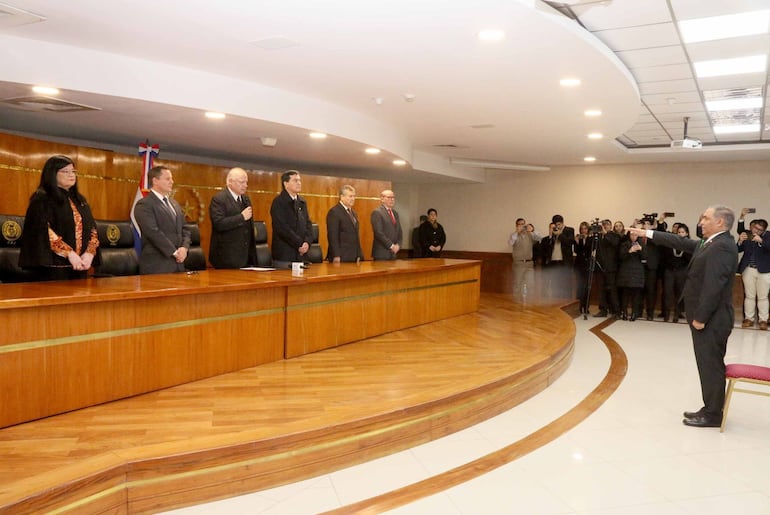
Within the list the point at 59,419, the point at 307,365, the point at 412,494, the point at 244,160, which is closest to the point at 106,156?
the point at 244,160

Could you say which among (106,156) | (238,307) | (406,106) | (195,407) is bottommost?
(195,407)

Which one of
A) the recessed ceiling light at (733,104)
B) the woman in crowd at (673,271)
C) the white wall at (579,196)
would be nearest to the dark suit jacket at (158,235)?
the recessed ceiling light at (733,104)

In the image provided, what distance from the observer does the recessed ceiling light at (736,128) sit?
8.17m

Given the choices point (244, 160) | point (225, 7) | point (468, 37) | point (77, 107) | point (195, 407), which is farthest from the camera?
point (244, 160)

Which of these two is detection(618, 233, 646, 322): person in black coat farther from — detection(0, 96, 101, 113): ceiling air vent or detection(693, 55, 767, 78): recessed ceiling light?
detection(0, 96, 101, 113): ceiling air vent

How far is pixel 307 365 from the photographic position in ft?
14.8

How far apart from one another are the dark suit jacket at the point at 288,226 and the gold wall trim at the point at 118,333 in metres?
1.10

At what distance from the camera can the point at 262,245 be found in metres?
7.93

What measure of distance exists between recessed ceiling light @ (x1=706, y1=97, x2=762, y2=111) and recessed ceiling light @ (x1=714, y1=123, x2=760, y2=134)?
1172mm

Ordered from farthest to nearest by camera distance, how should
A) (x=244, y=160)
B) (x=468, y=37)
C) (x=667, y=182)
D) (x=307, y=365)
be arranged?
(x=667, y=182), (x=244, y=160), (x=307, y=365), (x=468, y=37)

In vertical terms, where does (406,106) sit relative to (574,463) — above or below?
above

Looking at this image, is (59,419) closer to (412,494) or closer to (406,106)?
(412,494)

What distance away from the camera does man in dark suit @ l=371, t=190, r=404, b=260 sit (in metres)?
6.87

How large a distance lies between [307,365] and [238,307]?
717 mm
